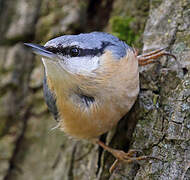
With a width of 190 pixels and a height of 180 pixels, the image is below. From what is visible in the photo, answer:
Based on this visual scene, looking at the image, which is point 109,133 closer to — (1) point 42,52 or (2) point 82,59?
(2) point 82,59

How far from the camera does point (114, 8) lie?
347 cm

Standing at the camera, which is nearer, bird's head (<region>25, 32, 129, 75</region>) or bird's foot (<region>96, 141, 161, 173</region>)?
bird's head (<region>25, 32, 129, 75</region>)

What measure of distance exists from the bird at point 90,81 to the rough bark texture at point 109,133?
158 mm

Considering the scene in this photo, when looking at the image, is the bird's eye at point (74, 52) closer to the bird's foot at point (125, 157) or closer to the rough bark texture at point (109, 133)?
the rough bark texture at point (109, 133)

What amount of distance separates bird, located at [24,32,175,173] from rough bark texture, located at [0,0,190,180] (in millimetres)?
158

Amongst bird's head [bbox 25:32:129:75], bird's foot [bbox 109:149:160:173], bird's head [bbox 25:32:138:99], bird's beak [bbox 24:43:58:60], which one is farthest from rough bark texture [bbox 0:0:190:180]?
bird's beak [bbox 24:43:58:60]

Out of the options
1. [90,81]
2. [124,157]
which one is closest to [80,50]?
[90,81]

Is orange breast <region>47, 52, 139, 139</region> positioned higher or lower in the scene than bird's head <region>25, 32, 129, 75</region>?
lower

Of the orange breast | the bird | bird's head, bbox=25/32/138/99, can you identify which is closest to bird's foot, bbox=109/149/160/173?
the bird

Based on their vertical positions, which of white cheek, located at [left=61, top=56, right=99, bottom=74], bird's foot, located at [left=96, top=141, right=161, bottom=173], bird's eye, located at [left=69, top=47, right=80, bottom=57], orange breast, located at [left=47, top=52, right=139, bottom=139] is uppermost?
bird's eye, located at [left=69, top=47, right=80, bottom=57]

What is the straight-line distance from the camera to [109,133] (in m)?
2.80

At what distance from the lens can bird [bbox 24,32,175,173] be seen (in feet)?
6.75

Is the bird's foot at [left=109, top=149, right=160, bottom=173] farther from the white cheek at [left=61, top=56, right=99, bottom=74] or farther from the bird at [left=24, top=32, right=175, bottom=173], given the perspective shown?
the white cheek at [left=61, top=56, right=99, bottom=74]

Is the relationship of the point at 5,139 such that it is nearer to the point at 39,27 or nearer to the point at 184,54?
the point at 39,27
